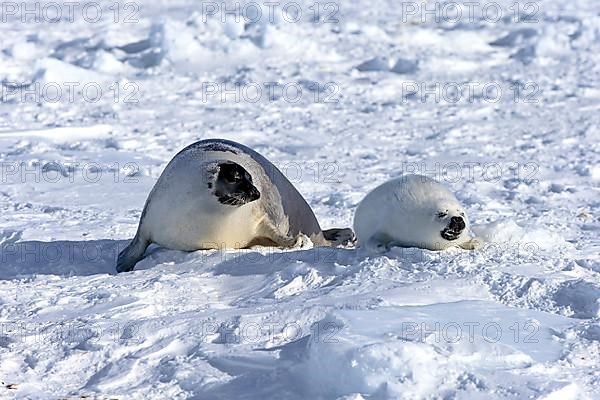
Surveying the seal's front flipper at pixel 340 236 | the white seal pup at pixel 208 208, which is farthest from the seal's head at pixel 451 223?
the seal's front flipper at pixel 340 236

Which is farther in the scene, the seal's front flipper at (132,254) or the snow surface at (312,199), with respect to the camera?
the seal's front flipper at (132,254)

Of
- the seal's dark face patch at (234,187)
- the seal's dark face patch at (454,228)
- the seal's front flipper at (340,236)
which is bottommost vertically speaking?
the seal's front flipper at (340,236)

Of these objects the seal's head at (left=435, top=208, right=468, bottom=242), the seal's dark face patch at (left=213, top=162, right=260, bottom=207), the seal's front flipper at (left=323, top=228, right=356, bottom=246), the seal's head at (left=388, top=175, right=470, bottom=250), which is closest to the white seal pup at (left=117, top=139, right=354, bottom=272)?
A: the seal's dark face patch at (left=213, top=162, right=260, bottom=207)

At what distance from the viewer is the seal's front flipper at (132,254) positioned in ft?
12.5

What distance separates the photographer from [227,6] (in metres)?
11.2

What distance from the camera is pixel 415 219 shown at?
373 centimetres

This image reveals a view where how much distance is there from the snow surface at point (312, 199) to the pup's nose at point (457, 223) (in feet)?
0.31

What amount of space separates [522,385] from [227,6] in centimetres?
925

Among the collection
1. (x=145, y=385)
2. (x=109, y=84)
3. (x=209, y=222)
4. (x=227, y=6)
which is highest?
(x=227, y=6)

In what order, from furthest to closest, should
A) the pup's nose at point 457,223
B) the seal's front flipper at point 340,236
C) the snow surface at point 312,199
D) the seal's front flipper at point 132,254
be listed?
the seal's front flipper at point 340,236, the seal's front flipper at point 132,254, the pup's nose at point 457,223, the snow surface at point 312,199

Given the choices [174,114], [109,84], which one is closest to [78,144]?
[174,114]

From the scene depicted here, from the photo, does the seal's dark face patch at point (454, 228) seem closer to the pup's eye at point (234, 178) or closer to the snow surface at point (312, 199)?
the snow surface at point (312, 199)

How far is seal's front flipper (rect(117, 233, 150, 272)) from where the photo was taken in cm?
380

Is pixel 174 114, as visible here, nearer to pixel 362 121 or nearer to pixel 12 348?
pixel 362 121
